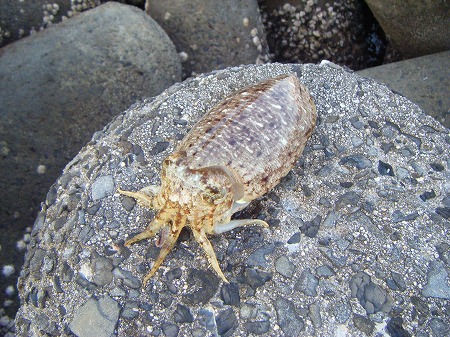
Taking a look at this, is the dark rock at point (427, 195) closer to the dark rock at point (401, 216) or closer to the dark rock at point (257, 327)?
the dark rock at point (401, 216)

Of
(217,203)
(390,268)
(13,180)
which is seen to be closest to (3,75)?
(13,180)

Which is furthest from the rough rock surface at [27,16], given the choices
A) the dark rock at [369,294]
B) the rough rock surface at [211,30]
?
the dark rock at [369,294]

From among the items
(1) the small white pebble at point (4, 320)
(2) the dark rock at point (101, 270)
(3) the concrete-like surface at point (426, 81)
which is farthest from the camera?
(3) the concrete-like surface at point (426, 81)

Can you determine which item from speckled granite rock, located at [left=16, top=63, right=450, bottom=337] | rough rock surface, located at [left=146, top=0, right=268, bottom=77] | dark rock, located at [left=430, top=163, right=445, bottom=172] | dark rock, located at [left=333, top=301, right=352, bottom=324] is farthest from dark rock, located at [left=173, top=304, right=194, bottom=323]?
rough rock surface, located at [left=146, top=0, right=268, bottom=77]

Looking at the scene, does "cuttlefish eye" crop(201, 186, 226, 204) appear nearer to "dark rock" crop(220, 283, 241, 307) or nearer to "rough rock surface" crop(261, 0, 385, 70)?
"dark rock" crop(220, 283, 241, 307)

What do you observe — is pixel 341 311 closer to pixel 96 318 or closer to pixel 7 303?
pixel 96 318

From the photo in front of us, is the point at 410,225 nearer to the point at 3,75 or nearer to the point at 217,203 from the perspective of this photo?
the point at 217,203

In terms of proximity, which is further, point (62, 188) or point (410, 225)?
point (62, 188)
